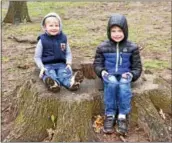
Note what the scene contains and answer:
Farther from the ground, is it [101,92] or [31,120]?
[101,92]

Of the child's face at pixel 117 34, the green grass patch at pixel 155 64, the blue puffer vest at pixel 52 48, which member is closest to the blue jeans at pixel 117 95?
the child's face at pixel 117 34

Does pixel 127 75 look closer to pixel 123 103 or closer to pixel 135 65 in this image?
pixel 135 65

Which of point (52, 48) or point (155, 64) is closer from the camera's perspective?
point (52, 48)

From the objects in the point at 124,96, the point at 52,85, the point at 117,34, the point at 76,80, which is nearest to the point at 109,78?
the point at 124,96

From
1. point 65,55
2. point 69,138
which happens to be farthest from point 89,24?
point 69,138

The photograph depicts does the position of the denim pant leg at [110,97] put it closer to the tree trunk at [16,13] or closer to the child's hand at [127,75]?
Answer: the child's hand at [127,75]

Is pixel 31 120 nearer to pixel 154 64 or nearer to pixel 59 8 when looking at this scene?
pixel 154 64

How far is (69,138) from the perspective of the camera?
4.86 m

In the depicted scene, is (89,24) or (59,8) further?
(59,8)

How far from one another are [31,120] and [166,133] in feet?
5.50

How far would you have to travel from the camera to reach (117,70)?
5.04 metres

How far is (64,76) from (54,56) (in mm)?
307

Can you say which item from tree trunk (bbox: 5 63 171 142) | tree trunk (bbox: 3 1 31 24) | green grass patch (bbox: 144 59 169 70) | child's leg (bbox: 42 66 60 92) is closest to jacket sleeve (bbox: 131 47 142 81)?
tree trunk (bbox: 5 63 171 142)

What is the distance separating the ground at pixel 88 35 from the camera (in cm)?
688
